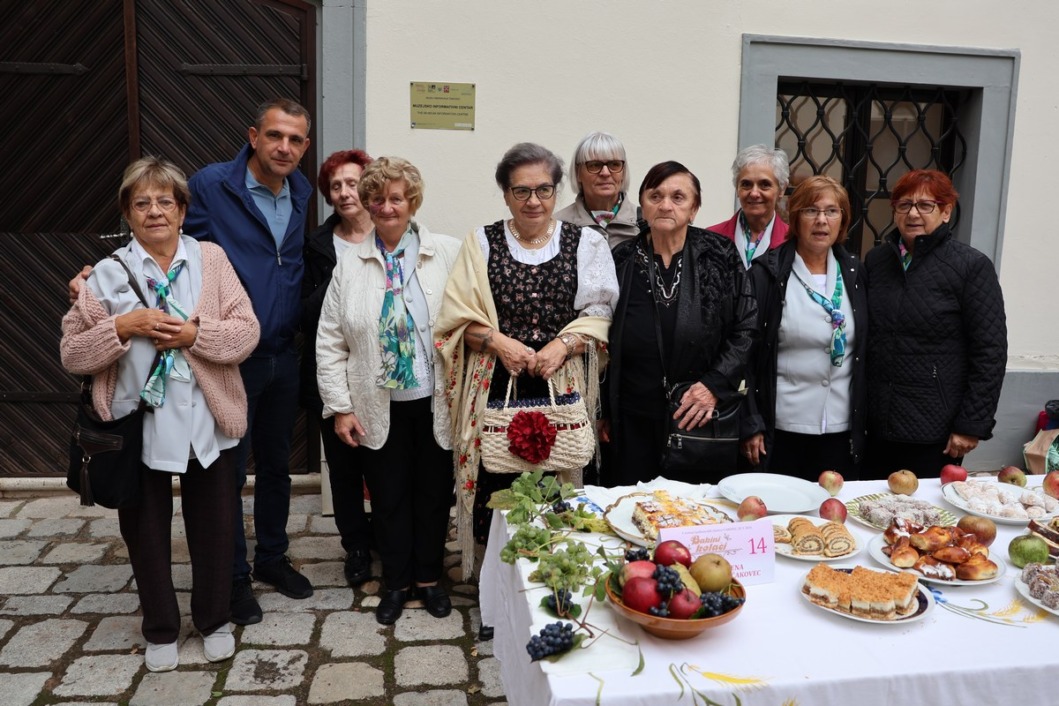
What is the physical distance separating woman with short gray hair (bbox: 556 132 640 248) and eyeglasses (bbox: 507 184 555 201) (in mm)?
498

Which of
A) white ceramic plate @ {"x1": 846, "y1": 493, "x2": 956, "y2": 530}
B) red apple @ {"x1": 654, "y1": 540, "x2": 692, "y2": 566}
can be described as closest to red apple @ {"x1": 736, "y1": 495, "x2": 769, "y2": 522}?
white ceramic plate @ {"x1": 846, "y1": 493, "x2": 956, "y2": 530}

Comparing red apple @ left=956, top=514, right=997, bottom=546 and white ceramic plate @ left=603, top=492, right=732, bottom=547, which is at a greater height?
red apple @ left=956, top=514, right=997, bottom=546

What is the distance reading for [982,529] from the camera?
2.00 m

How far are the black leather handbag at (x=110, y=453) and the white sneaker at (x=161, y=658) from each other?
1.85 feet

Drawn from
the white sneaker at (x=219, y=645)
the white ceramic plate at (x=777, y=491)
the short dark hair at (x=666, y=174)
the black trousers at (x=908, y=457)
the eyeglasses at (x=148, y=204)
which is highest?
the short dark hair at (x=666, y=174)

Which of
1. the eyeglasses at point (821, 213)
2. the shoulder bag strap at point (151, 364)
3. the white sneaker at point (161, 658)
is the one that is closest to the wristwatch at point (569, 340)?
the eyeglasses at point (821, 213)

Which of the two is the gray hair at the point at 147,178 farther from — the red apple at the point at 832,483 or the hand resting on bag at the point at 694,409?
the red apple at the point at 832,483

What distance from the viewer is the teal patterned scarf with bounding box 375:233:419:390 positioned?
3.02 metres

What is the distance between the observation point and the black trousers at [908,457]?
3.17 meters

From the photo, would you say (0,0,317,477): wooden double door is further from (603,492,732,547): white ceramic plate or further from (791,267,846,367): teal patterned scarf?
(603,492,732,547): white ceramic plate

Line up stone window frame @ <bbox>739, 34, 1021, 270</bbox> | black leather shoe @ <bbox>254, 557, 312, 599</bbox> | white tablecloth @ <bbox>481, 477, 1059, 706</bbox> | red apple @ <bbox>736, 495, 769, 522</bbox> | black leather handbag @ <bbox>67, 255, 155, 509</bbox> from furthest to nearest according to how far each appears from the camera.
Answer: stone window frame @ <bbox>739, 34, 1021, 270</bbox> → black leather shoe @ <bbox>254, 557, 312, 599</bbox> → black leather handbag @ <bbox>67, 255, 155, 509</bbox> → red apple @ <bbox>736, 495, 769, 522</bbox> → white tablecloth @ <bbox>481, 477, 1059, 706</bbox>

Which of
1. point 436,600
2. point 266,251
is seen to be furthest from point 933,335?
point 266,251

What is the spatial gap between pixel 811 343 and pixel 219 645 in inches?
93.6

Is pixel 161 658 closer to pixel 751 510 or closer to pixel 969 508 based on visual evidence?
pixel 751 510
